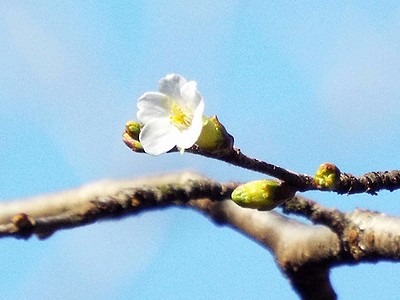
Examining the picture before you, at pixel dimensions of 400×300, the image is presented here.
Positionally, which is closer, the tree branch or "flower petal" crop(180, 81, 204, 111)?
"flower petal" crop(180, 81, 204, 111)

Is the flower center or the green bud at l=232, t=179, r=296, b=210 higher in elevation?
the flower center

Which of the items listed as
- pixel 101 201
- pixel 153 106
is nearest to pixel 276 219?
pixel 153 106

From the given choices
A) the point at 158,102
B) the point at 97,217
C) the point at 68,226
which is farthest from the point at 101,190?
the point at 68,226

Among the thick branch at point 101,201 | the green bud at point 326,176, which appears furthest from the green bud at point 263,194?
the thick branch at point 101,201

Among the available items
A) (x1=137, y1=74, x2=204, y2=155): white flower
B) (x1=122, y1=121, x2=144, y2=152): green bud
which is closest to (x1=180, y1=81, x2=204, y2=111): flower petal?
(x1=137, y1=74, x2=204, y2=155): white flower

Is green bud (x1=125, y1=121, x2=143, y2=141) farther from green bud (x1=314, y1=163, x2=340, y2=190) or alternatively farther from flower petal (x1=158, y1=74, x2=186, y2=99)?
green bud (x1=314, y1=163, x2=340, y2=190)

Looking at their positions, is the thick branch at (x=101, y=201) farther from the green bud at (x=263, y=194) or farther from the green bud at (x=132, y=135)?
the green bud at (x=263, y=194)
